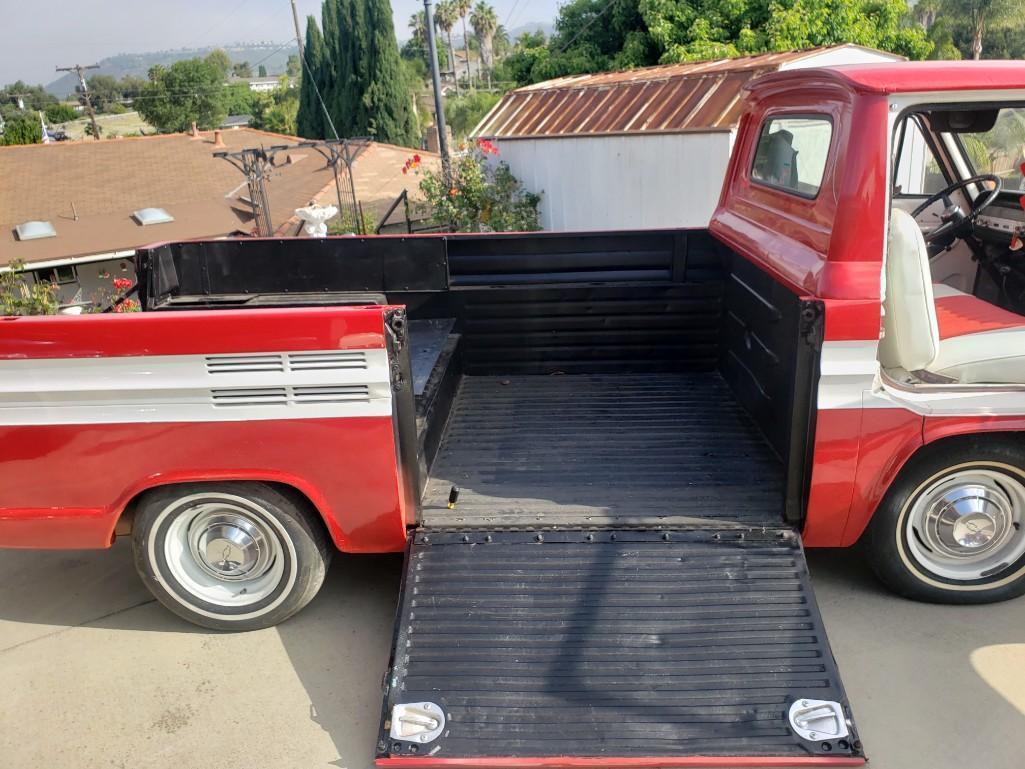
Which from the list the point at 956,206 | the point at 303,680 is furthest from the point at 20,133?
the point at 956,206

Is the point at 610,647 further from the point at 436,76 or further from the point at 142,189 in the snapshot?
the point at 142,189

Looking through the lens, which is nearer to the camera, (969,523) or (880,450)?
(880,450)

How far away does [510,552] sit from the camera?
2.86 m

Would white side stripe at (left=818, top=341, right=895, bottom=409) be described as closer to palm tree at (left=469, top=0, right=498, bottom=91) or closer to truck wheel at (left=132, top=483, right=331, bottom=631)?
truck wheel at (left=132, top=483, right=331, bottom=631)

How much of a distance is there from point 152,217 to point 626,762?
19348 mm

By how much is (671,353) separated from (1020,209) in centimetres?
181

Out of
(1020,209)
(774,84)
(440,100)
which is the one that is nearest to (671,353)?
(774,84)

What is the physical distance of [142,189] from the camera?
24047 mm

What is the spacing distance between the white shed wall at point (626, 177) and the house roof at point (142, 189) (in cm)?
772

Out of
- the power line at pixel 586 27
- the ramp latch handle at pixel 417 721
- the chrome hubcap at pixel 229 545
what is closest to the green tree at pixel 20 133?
the power line at pixel 586 27

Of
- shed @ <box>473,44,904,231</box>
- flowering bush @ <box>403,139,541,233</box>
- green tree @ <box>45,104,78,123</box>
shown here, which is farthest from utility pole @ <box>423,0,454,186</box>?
green tree @ <box>45,104,78,123</box>

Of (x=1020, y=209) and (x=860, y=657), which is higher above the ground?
(x=1020, y=209)

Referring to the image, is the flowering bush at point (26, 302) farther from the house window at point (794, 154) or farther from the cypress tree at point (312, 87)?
the cypress tree at point (312, 87)

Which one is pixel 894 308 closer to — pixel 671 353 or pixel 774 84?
pixel 774 84
